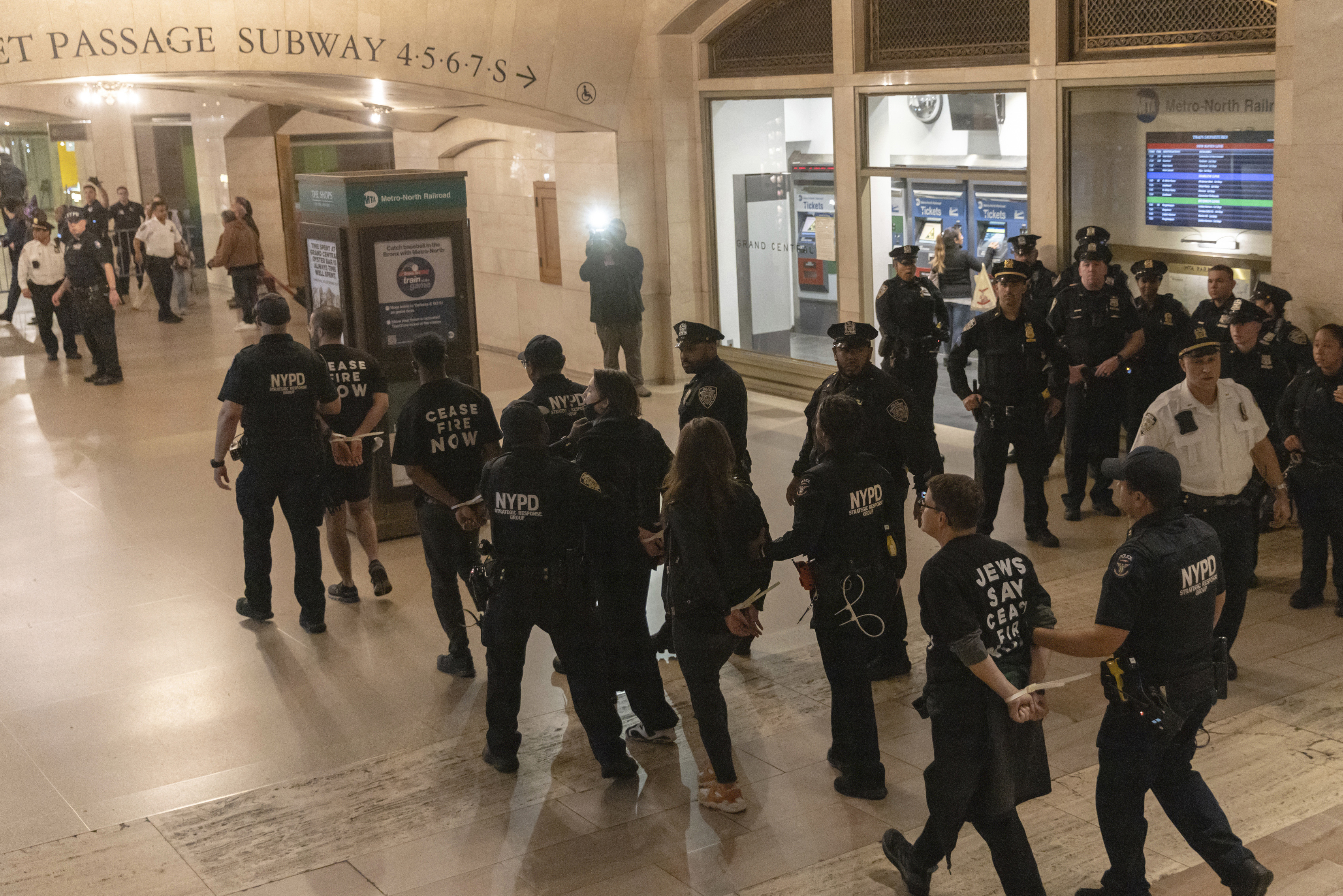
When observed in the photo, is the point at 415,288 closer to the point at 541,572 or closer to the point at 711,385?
the point at 711,385

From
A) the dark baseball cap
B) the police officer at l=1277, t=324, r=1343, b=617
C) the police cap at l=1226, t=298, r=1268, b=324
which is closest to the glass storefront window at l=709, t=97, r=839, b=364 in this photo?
the police cap at l=1226, t=298, r=1268, b=324

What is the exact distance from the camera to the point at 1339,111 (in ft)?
27.6

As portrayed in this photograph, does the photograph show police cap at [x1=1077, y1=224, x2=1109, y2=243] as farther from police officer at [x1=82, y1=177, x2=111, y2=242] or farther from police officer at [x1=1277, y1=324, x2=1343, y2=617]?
police officer at [x1=82, y1=177, x2=111, y2=242]

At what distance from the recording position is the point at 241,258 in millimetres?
18031

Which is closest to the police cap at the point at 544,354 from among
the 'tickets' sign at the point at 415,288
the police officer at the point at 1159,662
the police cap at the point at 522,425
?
the police cap at the point at 522,425

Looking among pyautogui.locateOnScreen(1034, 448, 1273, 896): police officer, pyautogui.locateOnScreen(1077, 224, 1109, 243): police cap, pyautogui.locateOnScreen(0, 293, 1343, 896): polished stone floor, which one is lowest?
pyautogui.locateOnScreen(0, 293, 1343, 896): polished stone floor

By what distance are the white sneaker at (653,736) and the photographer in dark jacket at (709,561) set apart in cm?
81

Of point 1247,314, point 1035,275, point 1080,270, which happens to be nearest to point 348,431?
point 1080,270

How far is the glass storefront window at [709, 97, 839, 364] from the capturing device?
1333 centimetres

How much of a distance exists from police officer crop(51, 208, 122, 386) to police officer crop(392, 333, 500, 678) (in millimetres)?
8970

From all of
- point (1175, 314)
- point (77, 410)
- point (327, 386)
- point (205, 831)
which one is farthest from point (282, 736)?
point (77, 410)

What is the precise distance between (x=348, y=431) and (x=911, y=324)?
4.22 metres

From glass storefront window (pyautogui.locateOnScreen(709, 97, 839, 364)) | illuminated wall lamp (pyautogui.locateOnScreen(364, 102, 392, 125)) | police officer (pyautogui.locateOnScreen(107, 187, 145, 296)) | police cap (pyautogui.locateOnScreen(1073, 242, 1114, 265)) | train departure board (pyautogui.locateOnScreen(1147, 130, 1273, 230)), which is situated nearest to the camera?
police cap (pyautogui.locateOnScreen(1073, 242, 1114, 265))

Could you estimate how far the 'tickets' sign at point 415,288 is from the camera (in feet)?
29.8
